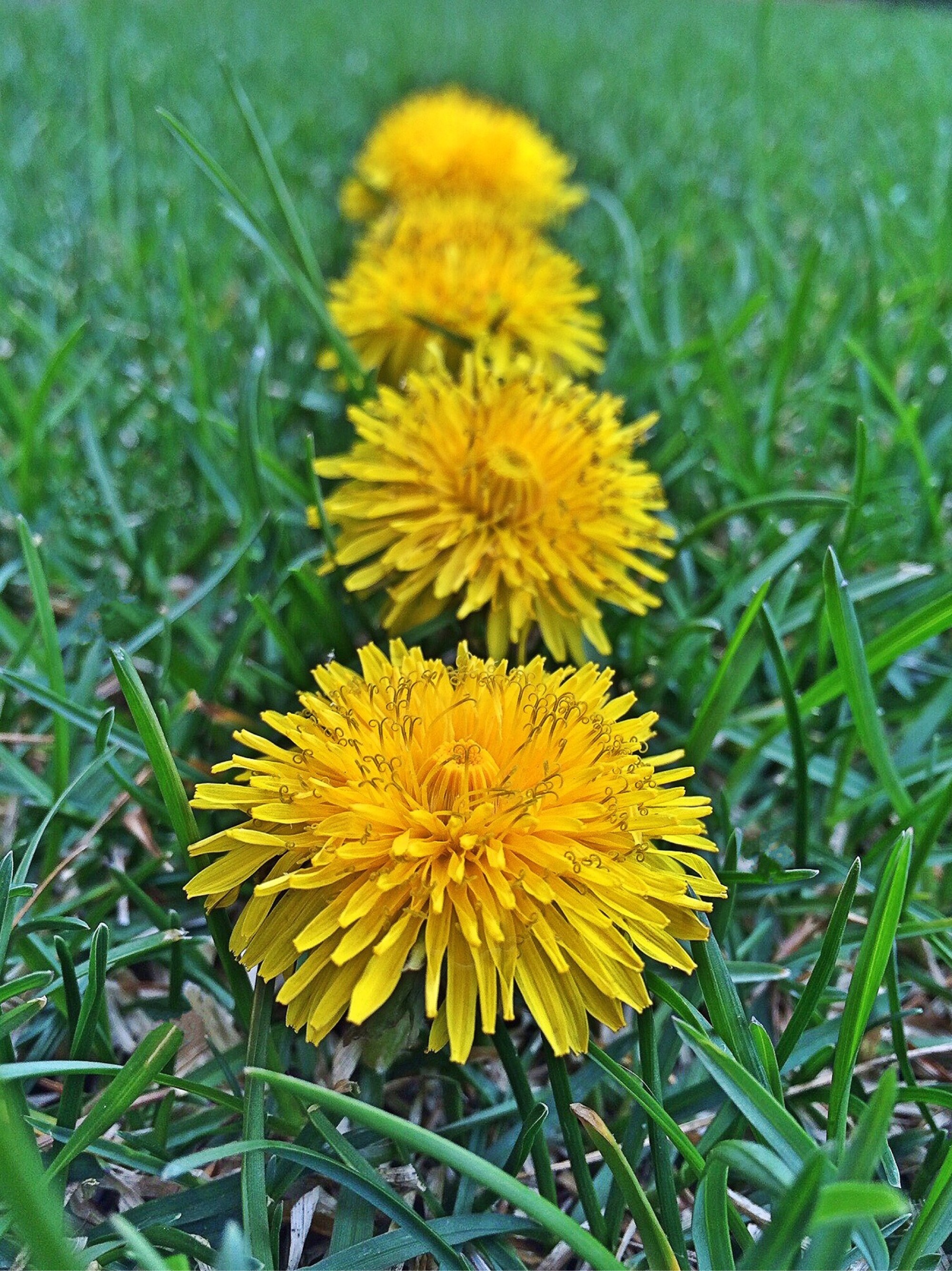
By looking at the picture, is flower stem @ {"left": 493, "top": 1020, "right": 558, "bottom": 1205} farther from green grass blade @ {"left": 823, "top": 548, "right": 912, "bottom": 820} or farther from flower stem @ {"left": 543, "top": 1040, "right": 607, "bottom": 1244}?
green grass blade @ {"left": 823, "top": 548, "right": 912, "bottom": 820}

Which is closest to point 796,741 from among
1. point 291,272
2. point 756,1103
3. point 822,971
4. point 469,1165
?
point 822,971

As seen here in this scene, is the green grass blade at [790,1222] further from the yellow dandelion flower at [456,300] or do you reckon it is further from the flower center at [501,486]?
the yellow dandelion flower at [456,300]

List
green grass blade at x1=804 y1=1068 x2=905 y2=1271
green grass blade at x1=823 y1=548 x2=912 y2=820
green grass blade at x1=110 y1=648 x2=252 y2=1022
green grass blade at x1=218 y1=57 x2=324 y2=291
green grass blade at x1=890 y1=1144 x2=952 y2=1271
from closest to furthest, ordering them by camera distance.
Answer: green grass blade at x1=804 y1=1068 x2=905 y2=1271, green grass blade at x1=890 y1=1144 x2=952 y2=1271, green grass blade at x1=110 y1=648 x2=252 y2=1022, green grass blade at x1=823 y1=548 x2=912 y2=820, green grass blade at x1=218 y1=57 x2=324 y2=291

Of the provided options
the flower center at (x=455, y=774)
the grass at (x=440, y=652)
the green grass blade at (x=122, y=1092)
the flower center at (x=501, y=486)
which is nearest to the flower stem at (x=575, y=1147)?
the grass at (x=440, y=652)

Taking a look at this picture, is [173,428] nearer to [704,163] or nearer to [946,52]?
[704,163]

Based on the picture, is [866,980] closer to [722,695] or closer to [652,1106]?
[652,1106]

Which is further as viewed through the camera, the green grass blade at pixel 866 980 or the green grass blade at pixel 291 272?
the green grass blade at pixel 291 272

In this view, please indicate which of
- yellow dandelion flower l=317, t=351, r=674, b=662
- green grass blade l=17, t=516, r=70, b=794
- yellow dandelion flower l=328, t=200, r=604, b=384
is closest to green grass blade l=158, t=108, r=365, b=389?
yellow dandelion flower l=328, t=200, r=604, b=384
